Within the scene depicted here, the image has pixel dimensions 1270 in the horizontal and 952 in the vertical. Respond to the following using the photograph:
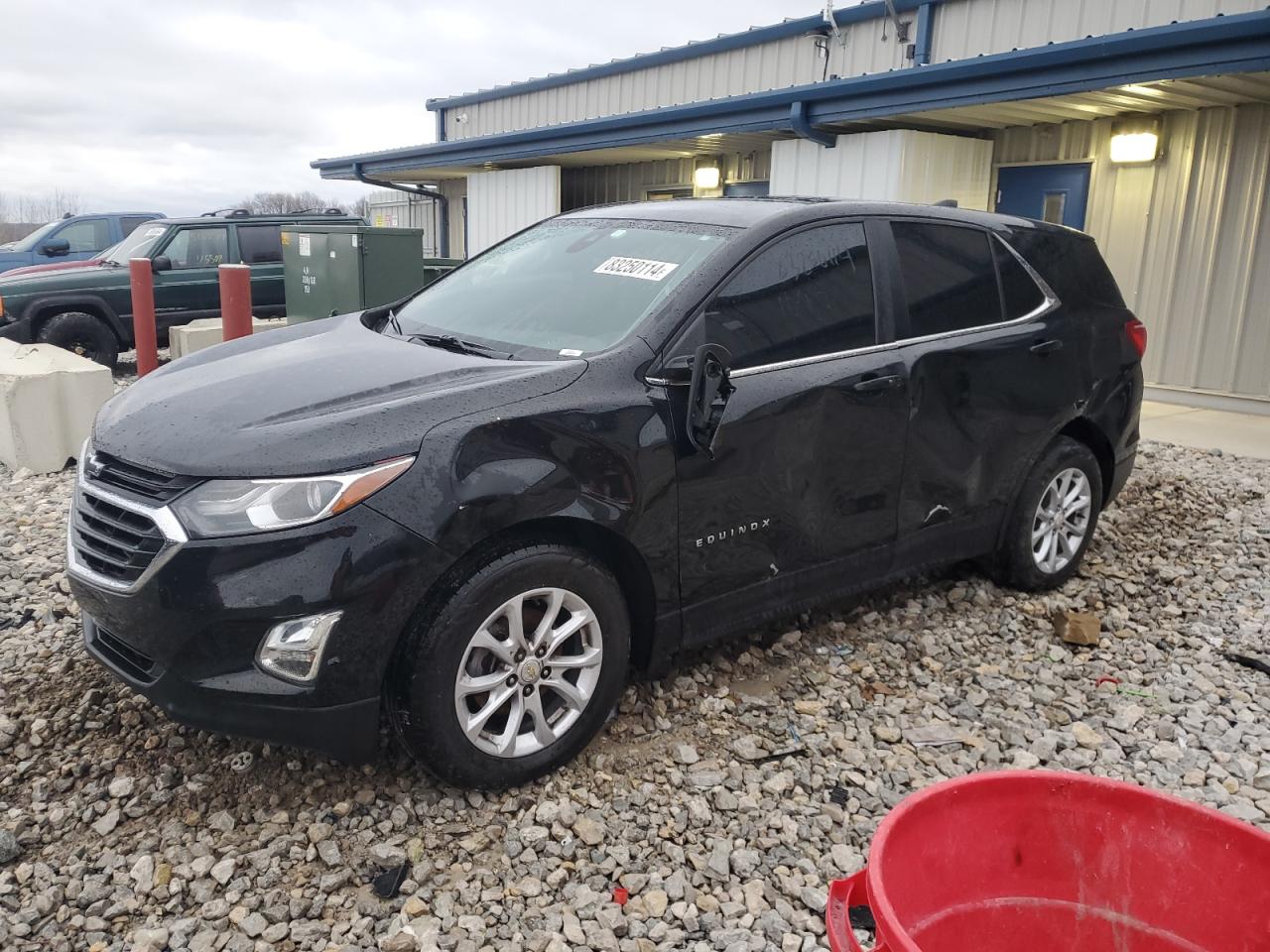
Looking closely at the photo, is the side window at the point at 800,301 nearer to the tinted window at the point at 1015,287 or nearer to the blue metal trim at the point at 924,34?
the tinted window at the point at 1015,287

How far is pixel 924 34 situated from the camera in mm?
12352

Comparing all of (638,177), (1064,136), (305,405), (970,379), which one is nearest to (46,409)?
(305,405)

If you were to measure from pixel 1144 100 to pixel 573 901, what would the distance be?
8.70m

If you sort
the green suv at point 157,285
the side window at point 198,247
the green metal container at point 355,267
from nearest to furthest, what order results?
the green metal container at point 355,267 → the green suv at point 157,285 → the side window at point 198,247

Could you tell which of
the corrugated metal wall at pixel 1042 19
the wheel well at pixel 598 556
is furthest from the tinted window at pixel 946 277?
the corrugated metal wall at pixel 1042 19

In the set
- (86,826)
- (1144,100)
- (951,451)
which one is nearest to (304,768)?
(86,826)

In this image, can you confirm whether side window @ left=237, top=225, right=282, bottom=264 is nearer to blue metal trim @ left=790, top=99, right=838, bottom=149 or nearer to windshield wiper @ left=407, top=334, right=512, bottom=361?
blue metal trim @ left=790, top=99, right=838, bottom=149

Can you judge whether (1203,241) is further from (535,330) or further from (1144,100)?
(535,330)

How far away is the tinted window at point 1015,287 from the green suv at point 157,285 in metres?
9.54

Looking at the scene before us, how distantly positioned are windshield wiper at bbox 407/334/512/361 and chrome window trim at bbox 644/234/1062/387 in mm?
549

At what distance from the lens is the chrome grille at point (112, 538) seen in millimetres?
2744

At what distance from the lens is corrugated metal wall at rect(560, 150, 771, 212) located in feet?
43.1

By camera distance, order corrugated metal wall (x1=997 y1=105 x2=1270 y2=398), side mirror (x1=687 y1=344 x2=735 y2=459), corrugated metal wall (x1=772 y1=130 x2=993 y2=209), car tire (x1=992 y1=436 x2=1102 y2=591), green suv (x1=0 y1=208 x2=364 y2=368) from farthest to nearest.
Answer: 1. green suv (x1=0 y1=208 x2=364 y2=368)
2. corrugated metal wall (x1=772 y1=130 x2=993 y2=209)
3. corrugated metal wall (x1=997 y1=105 x2=1270 y2=398)
4. car tire (x1=992 y1=436 x2=1102 y2=591)
5. side mirror (x1=687 y1=344 x2=735 y2=459)

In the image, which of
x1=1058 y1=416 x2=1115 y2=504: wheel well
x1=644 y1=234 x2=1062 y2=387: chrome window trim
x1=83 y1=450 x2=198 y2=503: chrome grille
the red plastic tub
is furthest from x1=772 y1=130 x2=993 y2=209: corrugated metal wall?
the red plastic tub
